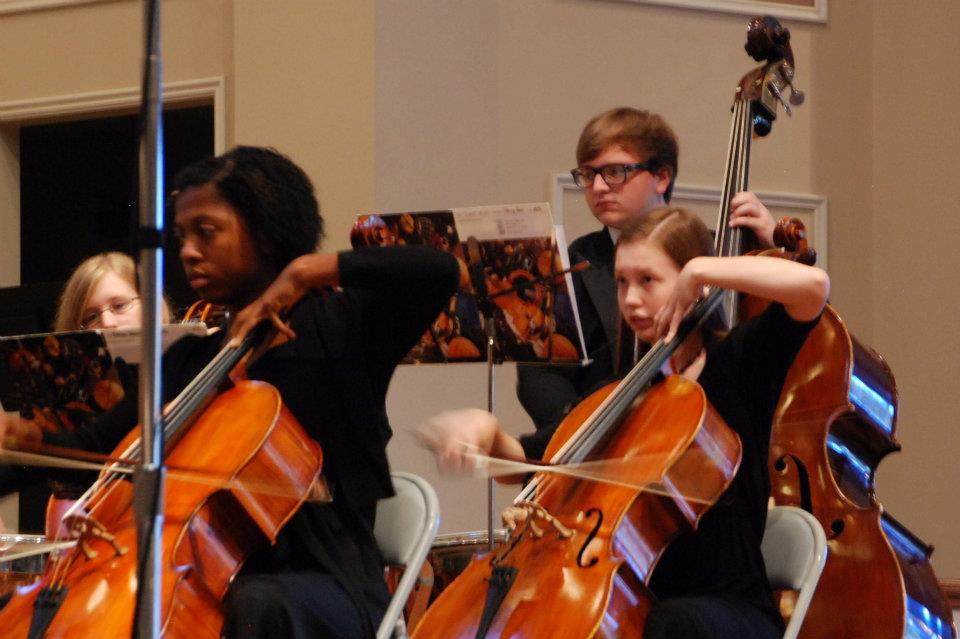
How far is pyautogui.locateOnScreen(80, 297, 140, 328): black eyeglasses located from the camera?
267 cm

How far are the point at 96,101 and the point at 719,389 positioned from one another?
3.10 metres

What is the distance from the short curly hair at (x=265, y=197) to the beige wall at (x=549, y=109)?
1.77m

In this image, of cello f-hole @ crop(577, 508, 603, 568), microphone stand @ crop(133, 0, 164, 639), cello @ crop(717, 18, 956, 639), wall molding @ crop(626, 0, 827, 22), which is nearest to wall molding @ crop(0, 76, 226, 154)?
wall molding @ crop(626, 0, 827, 22)

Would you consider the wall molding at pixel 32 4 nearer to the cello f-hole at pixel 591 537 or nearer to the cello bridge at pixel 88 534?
the cello bridge at pixel 88 534

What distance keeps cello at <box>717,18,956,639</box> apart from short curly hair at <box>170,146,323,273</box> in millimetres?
681

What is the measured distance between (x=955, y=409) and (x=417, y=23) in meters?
1.99

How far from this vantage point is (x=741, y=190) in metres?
2.42

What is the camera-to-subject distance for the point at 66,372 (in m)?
2.10

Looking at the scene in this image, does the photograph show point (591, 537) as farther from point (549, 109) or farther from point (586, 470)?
point (549, 109)

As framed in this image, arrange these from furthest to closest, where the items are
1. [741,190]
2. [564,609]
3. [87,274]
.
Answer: [87,274] → [741,190] → [564,609]

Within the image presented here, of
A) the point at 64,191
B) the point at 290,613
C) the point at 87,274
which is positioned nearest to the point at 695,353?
the point at 290,613

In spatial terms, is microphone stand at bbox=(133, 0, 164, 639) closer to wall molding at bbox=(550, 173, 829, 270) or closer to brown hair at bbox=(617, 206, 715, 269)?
brown hair at bbox=(617, 206, 715, 269)

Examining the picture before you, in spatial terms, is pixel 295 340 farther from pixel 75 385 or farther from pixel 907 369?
pixel 907 369

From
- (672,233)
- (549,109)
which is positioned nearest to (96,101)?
(549,109)
